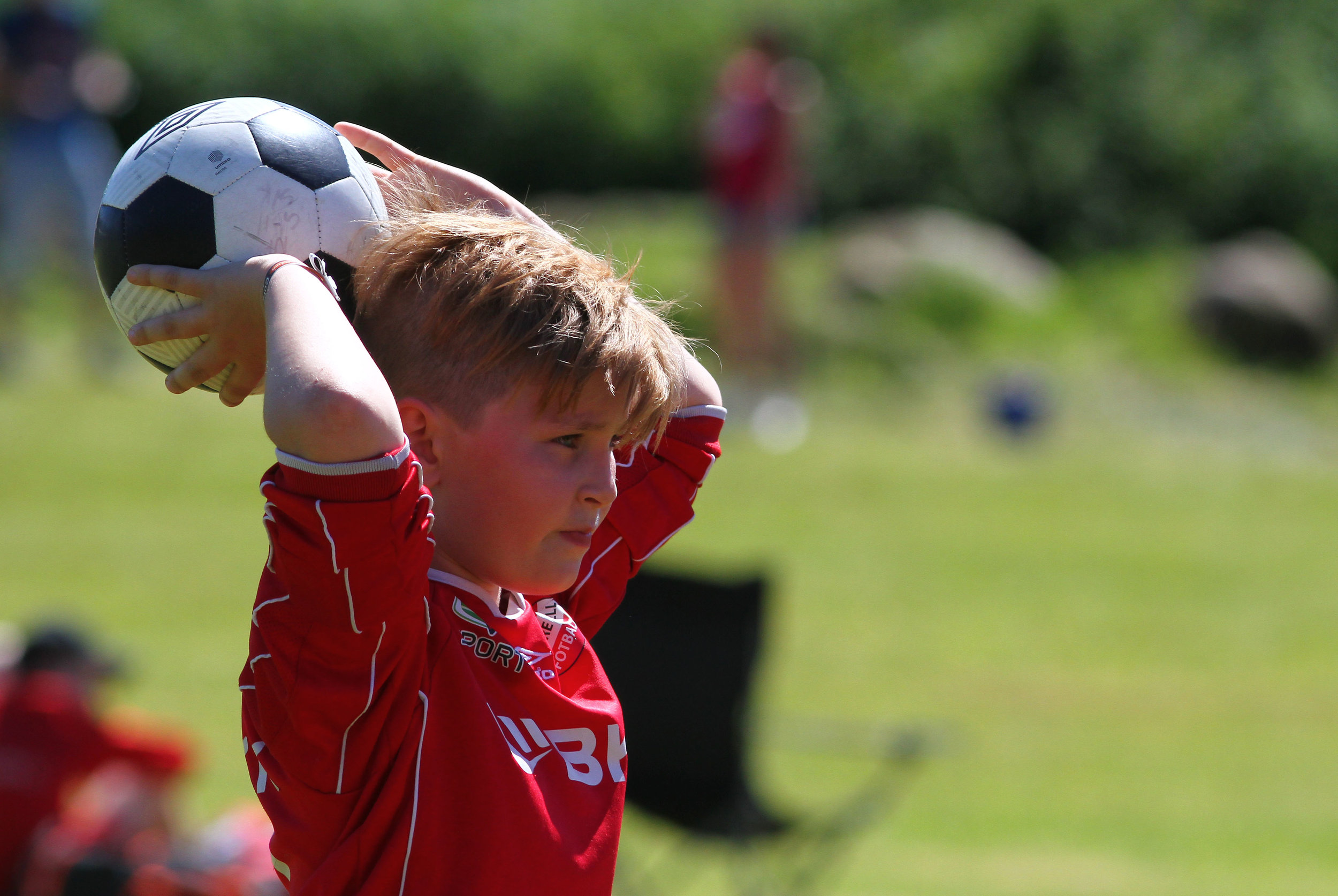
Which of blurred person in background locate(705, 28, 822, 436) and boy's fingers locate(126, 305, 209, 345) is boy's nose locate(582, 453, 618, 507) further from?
blurred person in background locate(705, 28, 822, 436)

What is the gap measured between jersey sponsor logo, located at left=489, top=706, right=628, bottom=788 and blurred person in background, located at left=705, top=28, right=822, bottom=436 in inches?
402

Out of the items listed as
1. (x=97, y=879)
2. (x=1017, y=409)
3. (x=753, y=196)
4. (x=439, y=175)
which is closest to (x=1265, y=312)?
(x=1017, y=409)

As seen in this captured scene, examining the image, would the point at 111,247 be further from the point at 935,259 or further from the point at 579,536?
the point at 935,259

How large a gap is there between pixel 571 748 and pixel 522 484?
1.07 ft

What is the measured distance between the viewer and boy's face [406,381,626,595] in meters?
1.82

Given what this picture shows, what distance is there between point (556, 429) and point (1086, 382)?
42.8 ft

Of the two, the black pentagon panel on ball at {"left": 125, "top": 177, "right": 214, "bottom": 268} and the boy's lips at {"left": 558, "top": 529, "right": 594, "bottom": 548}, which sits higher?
the black pentagon panel on ball at {"left": 125, "top": 177, "right": 214, "bottom": 268}

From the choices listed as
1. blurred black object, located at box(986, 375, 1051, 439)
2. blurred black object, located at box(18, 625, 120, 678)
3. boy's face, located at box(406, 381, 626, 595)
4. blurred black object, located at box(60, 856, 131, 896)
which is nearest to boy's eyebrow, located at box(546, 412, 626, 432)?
boy's face, located at box(406, 381, 626, 595)

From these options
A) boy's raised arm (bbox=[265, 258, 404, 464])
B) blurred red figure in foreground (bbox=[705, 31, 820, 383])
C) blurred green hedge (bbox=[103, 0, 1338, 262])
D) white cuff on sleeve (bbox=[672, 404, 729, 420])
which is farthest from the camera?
blurred green hedge (bbox=[103, 0, 1338, 262])

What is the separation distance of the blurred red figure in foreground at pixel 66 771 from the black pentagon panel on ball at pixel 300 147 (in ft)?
10.8

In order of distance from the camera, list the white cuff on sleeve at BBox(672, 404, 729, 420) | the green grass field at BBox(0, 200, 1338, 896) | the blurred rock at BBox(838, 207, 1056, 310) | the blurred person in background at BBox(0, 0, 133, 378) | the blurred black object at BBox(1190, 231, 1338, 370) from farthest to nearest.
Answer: the blurred rock at BBox(838, 207, 1056, 310) → the blurred black object at BBox(1190, 231, 1338, 370) → the blurred person in background at BBox(0, 0, 133, 378) → the green grass field at BBox(0, 200, 1338, 896) → the white cuff on sleeve at BBox(672, 404, 729, 420)

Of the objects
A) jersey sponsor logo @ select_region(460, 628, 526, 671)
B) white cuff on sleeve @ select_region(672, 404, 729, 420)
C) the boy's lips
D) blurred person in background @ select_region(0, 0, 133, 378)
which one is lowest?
blurred person in background @ select_region(0, 0, 133, 378)

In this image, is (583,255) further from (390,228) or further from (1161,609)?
(1161,609)

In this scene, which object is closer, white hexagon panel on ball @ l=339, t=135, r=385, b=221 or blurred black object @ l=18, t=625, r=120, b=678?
white hexagon panel on ball @ l=339, t=135, r=385, b=221
